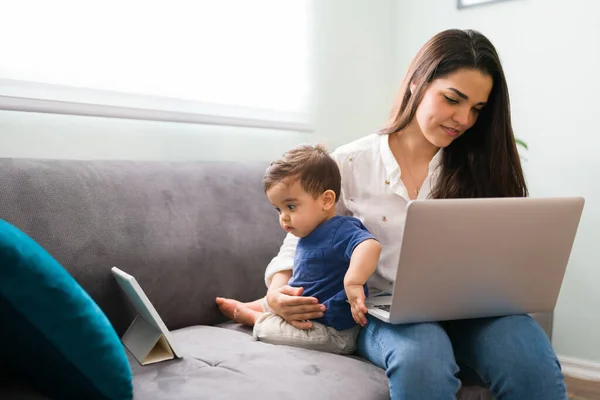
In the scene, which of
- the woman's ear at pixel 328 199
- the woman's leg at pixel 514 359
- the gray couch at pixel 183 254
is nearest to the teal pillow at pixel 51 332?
the gray couch at pixel 183 254

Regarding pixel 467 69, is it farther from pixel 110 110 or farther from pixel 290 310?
pixel 110 110

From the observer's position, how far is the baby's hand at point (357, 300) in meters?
1.09

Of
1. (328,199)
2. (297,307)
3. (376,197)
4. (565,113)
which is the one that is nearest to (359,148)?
(376,197)

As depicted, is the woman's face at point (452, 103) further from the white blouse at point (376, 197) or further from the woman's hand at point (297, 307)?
the woman's hand at point (297, 307)

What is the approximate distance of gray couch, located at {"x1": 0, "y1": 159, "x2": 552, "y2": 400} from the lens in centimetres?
101

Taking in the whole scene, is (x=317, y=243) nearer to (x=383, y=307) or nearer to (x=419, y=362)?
(x=383, y=307)

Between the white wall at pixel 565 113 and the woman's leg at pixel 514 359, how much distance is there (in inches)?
49.5

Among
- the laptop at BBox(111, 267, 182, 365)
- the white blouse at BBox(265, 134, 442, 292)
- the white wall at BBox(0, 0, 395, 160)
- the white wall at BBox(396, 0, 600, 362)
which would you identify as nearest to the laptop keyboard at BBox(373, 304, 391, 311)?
the white blouse at BBox(265, 134, 442, 292)

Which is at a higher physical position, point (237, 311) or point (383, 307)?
point (383, 307)

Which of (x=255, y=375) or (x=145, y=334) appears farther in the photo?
(x=145, y=334)

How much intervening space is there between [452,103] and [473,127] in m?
0.16

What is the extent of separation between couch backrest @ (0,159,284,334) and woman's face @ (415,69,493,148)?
22.3 inches

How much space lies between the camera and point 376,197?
1400 millimetres

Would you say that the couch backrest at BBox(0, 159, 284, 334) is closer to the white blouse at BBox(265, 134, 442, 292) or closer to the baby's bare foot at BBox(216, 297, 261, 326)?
the baby's bare foot at BBox(216, 297, 261, 326)
